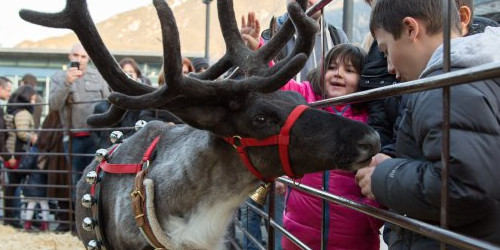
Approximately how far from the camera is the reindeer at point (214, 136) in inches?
79.4

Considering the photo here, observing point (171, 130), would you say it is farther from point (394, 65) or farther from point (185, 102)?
point (394, 65)

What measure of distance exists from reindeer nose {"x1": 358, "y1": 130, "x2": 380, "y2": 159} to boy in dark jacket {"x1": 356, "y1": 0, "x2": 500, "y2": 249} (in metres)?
0.08

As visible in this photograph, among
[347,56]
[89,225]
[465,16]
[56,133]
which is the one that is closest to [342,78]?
[347,56]

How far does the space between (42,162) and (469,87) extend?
673cm

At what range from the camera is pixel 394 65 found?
6.21ft

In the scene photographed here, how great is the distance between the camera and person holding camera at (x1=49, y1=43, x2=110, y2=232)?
20.2 feet

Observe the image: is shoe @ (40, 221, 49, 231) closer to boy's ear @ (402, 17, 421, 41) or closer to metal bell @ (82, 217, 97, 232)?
metal bell @ (82, 217, 97, 232)

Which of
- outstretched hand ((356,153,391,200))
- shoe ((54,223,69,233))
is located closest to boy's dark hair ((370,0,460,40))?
outstretched hand ((356,153,391,200))

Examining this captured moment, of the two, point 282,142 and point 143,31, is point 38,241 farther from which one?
point 143,31

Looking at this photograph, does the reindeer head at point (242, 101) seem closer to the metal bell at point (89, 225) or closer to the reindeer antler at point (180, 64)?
the reindeer antler at point (180, 64)

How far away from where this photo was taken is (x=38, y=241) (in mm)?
6348

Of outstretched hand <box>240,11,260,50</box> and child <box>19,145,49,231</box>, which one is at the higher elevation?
outstretched hand <box>240,11,260,50</box>

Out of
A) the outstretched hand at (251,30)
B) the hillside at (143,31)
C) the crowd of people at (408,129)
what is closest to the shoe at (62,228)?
the crowd of people at (408,129)

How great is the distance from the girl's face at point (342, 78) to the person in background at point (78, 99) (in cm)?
404
